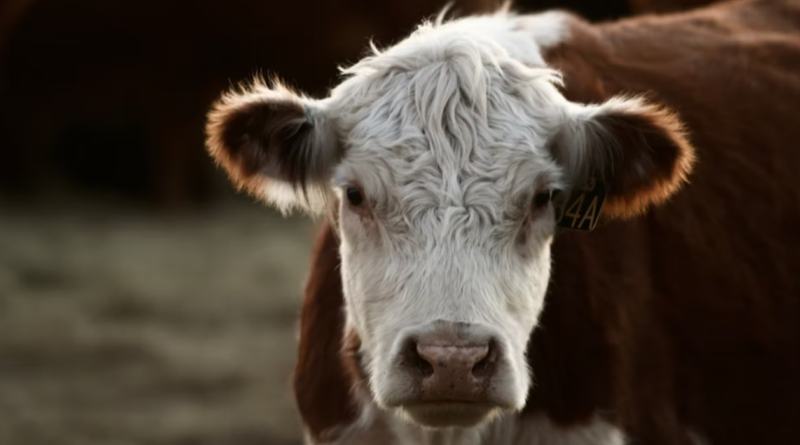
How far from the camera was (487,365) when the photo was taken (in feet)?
10.2

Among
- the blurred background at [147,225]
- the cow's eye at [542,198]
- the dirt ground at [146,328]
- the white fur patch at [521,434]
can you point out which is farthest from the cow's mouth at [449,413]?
the blurred background at [147,225]

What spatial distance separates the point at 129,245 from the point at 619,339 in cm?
794

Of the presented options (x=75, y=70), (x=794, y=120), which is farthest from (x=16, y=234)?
(x=794, y=120)

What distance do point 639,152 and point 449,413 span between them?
0.84 meters

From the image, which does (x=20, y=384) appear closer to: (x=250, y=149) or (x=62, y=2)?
(x=250, y=149)

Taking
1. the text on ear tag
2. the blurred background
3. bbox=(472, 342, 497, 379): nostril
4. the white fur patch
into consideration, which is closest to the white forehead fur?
the text on ear tag

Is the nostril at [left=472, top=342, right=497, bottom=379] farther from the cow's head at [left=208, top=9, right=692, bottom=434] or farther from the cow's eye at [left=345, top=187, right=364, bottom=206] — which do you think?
the cow's eye at [left=345, top=187, right=364, bottom=206]

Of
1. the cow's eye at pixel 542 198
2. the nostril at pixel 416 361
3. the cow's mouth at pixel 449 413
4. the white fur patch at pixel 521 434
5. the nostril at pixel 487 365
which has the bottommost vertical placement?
the white fur patch at pixel 521 434

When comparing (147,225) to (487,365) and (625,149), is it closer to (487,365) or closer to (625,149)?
(625,149)

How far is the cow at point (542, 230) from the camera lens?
10.8 feet

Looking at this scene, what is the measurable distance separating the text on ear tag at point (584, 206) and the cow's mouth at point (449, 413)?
57 centimetres

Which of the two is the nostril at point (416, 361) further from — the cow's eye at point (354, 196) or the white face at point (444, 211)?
the cow's eye at point (354, 196)

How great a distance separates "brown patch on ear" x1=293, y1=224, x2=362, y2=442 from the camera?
386cm

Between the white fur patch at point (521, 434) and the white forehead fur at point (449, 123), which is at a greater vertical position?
the white forehead fur at point (449, 123)
